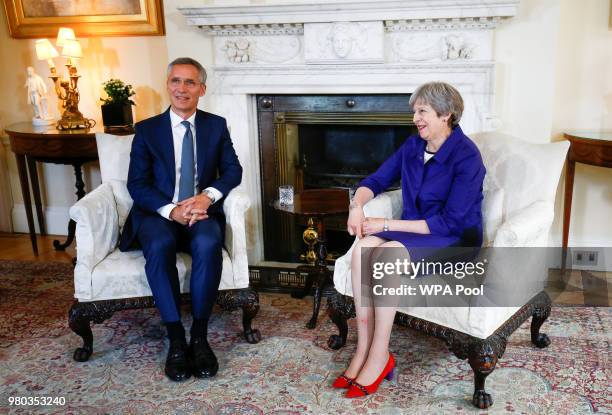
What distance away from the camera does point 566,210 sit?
3316 mm

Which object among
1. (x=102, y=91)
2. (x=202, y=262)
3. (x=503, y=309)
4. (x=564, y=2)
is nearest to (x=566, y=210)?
(x=564, y=2)

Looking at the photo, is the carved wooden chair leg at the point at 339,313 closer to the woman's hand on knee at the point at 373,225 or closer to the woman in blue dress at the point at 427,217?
the woman in blue dress at the point at 427,217

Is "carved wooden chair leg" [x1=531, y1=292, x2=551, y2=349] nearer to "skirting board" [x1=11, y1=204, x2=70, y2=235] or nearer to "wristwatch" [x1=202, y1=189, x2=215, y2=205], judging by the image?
"wristwatch" [x1=202, y1=189, x2=215, y2=205]

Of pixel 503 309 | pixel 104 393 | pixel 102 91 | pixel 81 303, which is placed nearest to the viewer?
pixel 503 309

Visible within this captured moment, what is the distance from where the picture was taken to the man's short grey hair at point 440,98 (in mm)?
2242

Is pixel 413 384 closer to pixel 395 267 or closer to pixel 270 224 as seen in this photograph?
pixel 395 267

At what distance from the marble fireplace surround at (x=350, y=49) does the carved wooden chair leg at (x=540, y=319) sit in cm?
106

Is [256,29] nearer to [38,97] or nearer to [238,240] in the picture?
[238,240]

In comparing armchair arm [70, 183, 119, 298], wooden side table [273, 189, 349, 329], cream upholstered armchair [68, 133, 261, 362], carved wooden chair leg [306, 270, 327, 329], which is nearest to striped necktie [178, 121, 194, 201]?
cream upholstered armchair [68, 133, 261, 362]

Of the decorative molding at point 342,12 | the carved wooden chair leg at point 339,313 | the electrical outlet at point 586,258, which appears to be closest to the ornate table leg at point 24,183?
the decorative molding at point 342,12

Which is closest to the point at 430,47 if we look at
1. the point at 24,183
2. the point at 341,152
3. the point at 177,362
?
the point at 341,152

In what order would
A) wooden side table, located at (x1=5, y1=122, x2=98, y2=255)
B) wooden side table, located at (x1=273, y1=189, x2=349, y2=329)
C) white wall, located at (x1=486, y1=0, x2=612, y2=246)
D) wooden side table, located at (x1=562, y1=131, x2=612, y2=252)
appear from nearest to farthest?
wooden side table, located at (x1=273, y1=189, x2=349, y2=329), wooden side table, located at (x1=562, y1=131, x2=612, y2=252), white wall, located at (x1=486, y1=0, x2=612, y2=246), wooden side table, located at (x1=5, y1=122, x2=98, y2=255)

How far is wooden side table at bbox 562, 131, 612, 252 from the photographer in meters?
2.99

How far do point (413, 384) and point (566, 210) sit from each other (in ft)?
5.03
